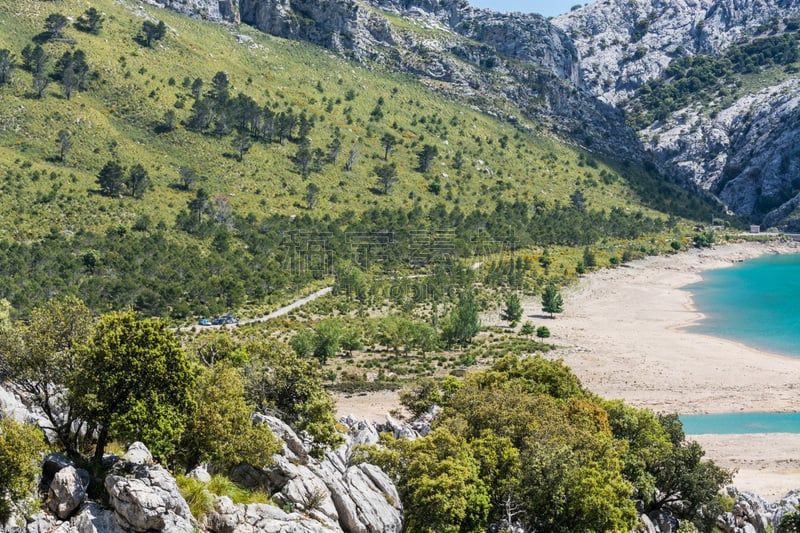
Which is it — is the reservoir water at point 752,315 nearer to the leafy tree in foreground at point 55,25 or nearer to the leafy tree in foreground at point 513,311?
the leafy tree in foreground at point 513,311

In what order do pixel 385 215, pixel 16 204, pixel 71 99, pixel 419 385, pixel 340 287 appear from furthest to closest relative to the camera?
pixel 385 215, pixel 71 99, pixel 340 287, pixel 16 204, pixel 419 385

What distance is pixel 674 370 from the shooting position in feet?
295

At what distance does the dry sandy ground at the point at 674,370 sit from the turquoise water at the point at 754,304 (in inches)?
174

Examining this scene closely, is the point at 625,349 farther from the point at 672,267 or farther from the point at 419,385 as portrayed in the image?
the point at 672,267

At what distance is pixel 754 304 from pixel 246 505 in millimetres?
131691

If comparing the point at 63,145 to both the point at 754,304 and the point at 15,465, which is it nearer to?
the point at 15,465

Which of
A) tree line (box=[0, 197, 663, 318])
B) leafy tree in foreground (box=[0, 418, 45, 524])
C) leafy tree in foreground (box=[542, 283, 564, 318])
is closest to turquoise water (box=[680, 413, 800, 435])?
leafy tree in foreground (box=[542, 283, 564, 318])

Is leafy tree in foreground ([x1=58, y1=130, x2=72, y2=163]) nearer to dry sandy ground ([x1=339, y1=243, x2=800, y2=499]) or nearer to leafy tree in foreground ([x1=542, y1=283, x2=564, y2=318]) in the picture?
dry sandy ground ([x1=339, y1=243, x2=800, y2=499])

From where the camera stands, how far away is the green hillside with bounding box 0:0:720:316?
4237 inches

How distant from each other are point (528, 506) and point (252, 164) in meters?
128

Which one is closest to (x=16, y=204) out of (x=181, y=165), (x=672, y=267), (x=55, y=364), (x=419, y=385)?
(x=181, y=165)

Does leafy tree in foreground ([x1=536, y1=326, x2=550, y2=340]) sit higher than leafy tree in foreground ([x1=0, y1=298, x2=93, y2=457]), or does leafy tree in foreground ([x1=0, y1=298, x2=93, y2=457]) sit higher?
leafy tree in foreground ([x1=0, y1=298, x2=93, y2=457])

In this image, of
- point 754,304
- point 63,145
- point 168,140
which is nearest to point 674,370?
point 754,304

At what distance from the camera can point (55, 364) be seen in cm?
2927
